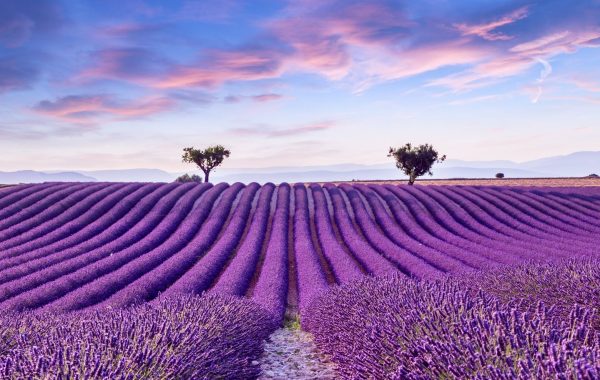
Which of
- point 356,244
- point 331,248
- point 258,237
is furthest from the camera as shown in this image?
point 258,237

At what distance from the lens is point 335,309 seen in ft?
23.4

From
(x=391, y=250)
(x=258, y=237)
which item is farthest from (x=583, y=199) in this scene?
A: (x=258, y=237)

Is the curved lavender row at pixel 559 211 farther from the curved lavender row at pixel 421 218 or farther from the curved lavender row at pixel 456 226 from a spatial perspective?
the curved lavender row at pixel 421 218

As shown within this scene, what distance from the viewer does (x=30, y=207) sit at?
21.3 m

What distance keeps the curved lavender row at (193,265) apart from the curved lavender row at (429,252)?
20.4 ft

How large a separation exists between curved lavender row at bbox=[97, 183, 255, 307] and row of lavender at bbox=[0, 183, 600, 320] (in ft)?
0.17

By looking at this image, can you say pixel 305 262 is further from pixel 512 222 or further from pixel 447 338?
pixel 512 222

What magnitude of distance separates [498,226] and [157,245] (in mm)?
14173

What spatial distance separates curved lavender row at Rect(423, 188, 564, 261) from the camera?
1485cm

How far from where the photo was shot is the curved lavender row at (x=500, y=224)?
51.8ft

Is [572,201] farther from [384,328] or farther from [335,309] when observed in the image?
[384,328]

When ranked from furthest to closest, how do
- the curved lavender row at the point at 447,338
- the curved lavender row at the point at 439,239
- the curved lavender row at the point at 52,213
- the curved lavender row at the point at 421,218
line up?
the curved lavender row at the point at 52,213
the curved lavender row at the point at 421,218
the curved lavender row at the point at 439,239
the curved lavender row at the point at 447,338

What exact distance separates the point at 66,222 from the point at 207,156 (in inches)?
859

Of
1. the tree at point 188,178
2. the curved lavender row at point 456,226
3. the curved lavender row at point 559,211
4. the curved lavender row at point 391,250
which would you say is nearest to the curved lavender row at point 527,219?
the curved lavender row at point 559,211
